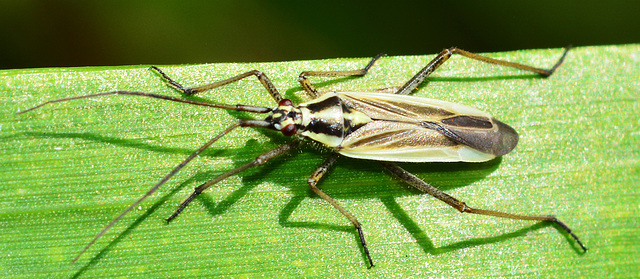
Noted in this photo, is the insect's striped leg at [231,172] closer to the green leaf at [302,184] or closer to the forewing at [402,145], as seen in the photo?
the green leaf at [302,184]

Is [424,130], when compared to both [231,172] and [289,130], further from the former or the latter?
[231,172]

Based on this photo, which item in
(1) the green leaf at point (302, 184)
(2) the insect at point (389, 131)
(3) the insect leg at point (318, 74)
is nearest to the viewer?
(1) the green leaf at point (302, 184)

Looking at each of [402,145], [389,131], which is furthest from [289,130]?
[402,145]

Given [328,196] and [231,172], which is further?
[328,196]

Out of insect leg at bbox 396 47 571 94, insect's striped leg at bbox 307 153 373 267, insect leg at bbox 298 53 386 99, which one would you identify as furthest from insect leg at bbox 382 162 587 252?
insect leg at bbox 298 53 386 99

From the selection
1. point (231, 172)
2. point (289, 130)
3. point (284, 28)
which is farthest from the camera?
point (284, 28)

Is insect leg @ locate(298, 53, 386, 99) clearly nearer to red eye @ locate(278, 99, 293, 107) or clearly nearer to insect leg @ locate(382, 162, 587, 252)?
red eye @ locate(278, 99, 293, 107)

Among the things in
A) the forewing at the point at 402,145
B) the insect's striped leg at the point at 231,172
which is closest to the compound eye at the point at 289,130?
the insect's striped leg at the point at 231,172
